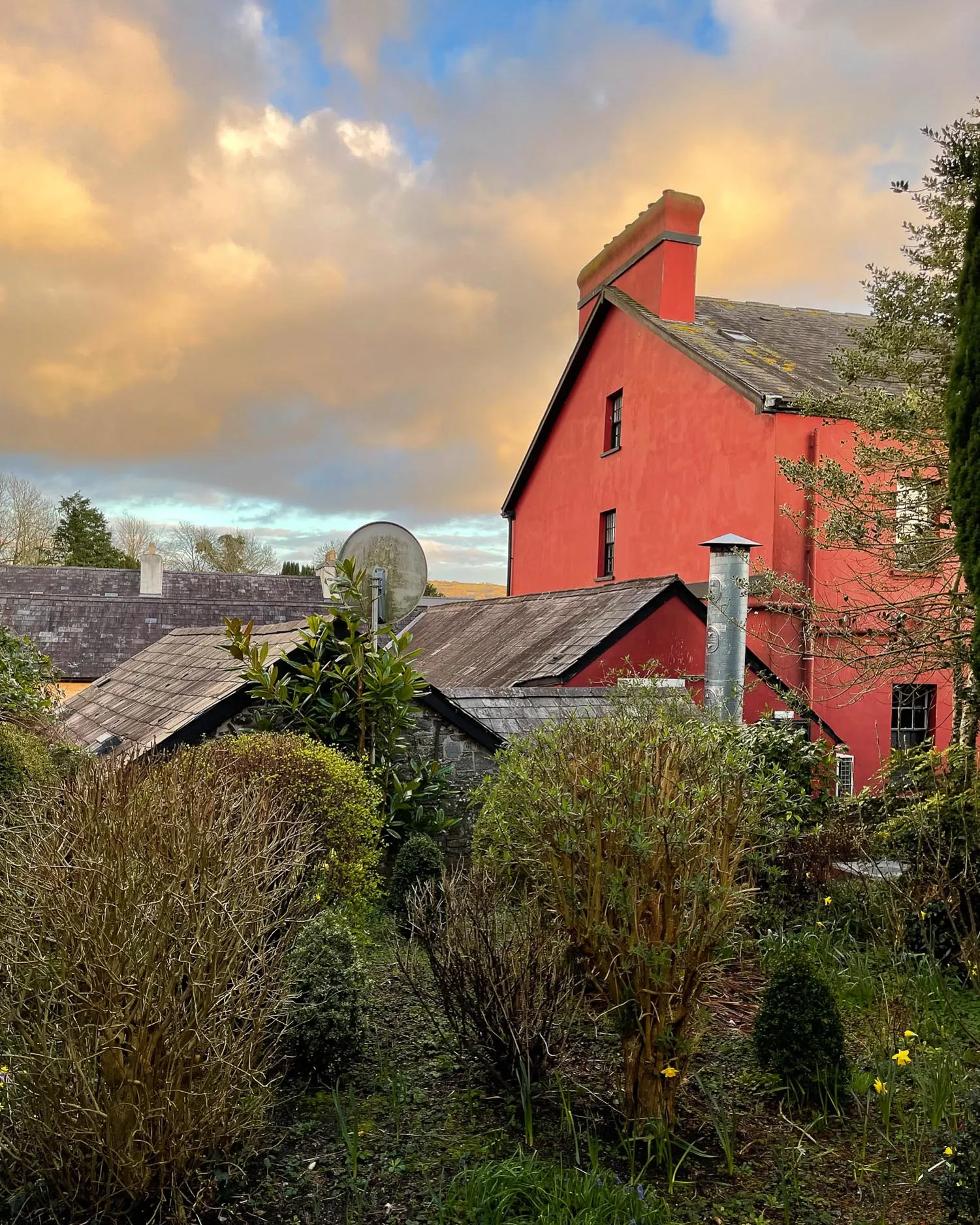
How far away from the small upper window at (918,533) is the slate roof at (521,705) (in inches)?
144

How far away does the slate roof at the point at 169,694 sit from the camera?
7.39 metres

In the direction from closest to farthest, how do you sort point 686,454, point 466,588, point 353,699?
point 353,699
point 686,454
point 466,588

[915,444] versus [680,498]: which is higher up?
[680,498]

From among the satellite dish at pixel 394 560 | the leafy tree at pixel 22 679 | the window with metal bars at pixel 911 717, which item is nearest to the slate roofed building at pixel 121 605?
the leafy tree at pixel 22 679

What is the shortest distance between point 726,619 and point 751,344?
8.56 m

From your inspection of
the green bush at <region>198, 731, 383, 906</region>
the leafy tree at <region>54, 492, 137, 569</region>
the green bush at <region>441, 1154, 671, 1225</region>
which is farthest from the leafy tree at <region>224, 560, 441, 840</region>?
the leafy tree at <region>54, 492, 137, 569</region>

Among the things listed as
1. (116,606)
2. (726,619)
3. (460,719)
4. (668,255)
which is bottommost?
(460,719)

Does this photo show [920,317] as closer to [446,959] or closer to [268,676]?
[268,676]

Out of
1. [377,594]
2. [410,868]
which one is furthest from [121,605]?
[410,868]

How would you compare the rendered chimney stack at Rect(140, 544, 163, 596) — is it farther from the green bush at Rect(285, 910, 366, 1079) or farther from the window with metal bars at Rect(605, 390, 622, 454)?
the green bush at Rect(285, 910, 366, 1079)

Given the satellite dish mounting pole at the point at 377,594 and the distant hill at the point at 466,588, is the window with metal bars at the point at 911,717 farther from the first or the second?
the distant hill at the point at 466,588

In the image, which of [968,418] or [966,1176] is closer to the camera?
[966,1176]

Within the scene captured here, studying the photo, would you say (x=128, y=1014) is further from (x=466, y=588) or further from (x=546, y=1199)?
(x=466, y=588)

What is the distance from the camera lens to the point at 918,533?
31.2ft
